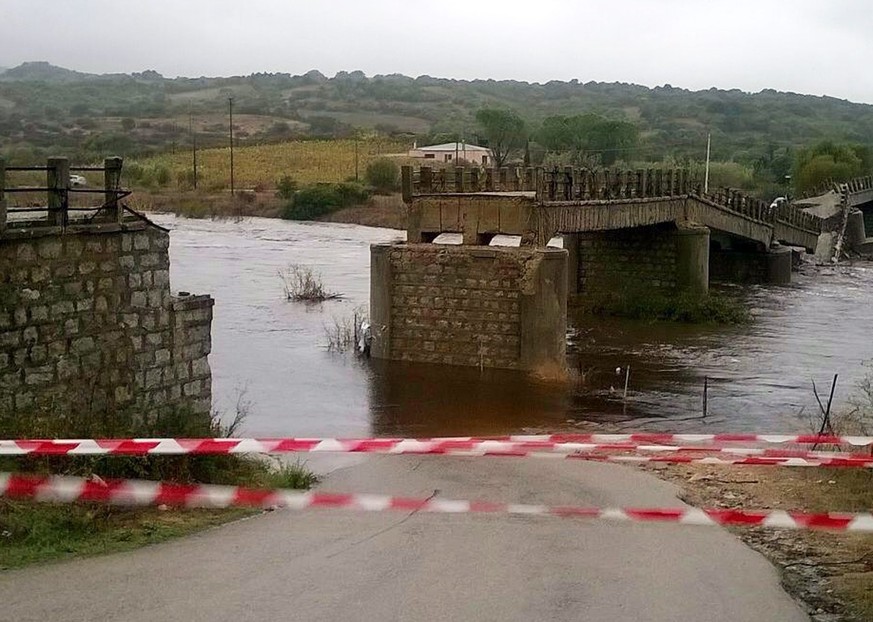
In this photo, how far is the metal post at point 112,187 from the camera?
12383mm

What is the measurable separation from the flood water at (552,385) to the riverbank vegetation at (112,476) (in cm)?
567

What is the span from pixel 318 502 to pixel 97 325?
4.29 m

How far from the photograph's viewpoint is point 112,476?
1055cm

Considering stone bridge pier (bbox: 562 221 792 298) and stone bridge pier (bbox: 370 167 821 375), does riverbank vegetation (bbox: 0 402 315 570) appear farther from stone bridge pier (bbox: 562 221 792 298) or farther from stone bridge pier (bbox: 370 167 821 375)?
stone bridge pier (bbox: 562 221 792 298)

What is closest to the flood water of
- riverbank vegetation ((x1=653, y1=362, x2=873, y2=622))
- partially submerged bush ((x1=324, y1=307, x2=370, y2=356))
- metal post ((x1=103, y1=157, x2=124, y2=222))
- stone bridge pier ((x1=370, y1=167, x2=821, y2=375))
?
partially submerged bush ((x1=324, y1=307, x2=370, y2=356))

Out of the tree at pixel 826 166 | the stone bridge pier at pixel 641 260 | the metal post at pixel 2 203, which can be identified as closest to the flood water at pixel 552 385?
the stone bridge pier at pixel 641 260

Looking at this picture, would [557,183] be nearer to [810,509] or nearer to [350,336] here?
[350,336]

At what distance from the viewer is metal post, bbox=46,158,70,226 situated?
38.2 ft

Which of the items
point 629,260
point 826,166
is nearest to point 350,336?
point 629,260

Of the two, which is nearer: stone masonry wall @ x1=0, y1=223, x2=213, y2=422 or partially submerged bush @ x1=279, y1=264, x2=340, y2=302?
stone masonry wall @ x1=0, y1=223, x2=213, y2=422

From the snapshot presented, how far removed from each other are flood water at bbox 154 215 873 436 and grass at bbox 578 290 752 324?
64 cm

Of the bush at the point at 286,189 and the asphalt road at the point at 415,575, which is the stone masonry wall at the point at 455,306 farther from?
Answer: the bush at the point at 286,189

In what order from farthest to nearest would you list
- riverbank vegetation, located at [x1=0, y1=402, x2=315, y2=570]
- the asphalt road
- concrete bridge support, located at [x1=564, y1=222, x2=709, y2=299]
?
1. concrete bridge support, located at [x1=564, y1=222, x2=709, y2=299]
2. riverbank vegetation, located at [x1=0, y1=402, x2=315, y2=570]
3. the asphalt road

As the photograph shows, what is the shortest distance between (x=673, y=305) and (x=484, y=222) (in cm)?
1117
